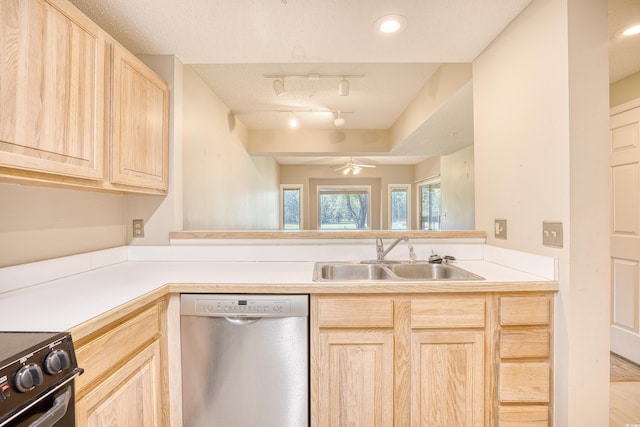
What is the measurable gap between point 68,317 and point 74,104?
80 centimetres

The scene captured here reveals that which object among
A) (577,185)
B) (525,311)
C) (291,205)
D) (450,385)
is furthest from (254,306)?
(291,205)

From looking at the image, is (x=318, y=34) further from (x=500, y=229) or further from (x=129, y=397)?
(x=129, y=397)

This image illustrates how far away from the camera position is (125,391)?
3.49 feet

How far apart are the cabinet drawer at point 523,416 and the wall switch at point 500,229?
2.68 feet

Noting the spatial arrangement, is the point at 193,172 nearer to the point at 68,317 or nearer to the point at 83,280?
the point at 83,280

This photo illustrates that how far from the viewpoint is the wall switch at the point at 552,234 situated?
1274 millimetres

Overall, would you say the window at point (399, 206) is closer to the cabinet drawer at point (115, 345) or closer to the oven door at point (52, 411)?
the cabinet drawer at point (115, 345)

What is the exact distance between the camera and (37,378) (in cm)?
69

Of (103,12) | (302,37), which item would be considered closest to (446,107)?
(302,37)

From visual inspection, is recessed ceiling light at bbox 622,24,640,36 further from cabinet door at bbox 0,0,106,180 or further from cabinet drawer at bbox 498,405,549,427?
cabinet door at bbox 0,0,106,180

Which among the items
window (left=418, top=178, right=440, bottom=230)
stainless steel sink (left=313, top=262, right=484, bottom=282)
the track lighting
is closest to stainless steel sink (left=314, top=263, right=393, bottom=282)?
stainless steel sink (left=313, top=262, right=484, bottom=282)

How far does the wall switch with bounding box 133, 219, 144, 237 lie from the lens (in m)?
1.89

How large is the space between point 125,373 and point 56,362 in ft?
1.27

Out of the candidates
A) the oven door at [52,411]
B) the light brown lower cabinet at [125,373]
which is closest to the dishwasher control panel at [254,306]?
the light brown lower cabinet at [125,373]
